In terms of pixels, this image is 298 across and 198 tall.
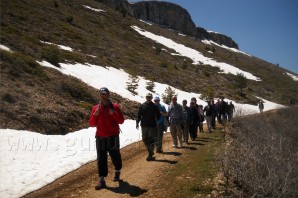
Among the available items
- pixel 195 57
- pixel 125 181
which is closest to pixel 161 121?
pixel 125 181

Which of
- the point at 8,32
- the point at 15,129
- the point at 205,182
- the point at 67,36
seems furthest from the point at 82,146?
the point at 67,36

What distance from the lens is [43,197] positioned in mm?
7500

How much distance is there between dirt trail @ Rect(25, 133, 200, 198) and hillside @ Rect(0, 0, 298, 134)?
4833mm

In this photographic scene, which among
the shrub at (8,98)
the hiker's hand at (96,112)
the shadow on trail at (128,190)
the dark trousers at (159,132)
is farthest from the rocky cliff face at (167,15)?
the shadow on trail at (128,190)

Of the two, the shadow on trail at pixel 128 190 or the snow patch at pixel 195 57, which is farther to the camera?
the snow patch at pixel 195 57

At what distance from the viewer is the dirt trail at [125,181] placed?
7289 mm

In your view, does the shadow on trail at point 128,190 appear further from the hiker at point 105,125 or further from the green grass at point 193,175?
the green grass at point 193,175

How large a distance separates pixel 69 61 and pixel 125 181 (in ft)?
72.2

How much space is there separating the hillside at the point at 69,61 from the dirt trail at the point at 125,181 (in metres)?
4.83

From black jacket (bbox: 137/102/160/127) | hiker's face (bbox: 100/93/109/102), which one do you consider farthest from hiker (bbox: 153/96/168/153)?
hiker's face (bbox: 100/93/109/102)

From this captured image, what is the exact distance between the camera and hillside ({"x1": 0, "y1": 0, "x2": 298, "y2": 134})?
15125 millimetres

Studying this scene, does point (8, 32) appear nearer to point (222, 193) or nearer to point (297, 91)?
point (222, 193)

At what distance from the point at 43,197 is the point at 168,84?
1244 inches

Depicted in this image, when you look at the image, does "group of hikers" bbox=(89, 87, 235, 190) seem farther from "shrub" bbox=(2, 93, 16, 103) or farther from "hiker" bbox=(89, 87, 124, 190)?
"shrub" bbox=(2, 93, 16, 103)
